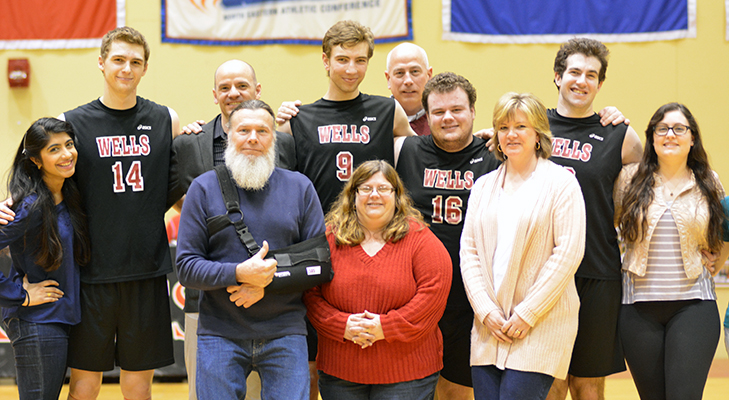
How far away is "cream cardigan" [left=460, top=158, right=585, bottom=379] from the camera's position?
2.69m

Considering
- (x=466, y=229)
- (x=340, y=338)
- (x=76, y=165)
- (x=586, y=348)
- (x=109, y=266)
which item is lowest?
(x=586, y=348)

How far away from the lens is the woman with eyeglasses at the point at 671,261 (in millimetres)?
2957

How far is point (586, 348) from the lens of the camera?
3.34 m

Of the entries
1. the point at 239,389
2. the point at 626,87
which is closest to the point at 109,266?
the point at 239,389

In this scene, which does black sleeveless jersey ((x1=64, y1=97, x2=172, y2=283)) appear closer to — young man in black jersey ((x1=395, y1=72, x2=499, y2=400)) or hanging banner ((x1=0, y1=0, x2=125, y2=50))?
young man in black jersey ((x1=395, y1=72, x2=499, y2=400))

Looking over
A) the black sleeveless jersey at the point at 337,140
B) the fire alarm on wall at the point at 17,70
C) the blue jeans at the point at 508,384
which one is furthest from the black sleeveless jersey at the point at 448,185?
the fire alarm on wall at the point at 17,70

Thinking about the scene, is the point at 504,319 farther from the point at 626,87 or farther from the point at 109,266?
the point at 626,87

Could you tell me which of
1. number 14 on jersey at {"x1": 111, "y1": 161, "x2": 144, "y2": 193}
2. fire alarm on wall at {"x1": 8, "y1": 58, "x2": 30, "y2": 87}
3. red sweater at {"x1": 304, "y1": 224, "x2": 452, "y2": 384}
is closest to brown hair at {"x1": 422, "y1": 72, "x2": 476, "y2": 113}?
red sweater at {"x1": 304, "y1": 224, "x2": 452, "y2": 384}

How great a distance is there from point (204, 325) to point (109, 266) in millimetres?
1002

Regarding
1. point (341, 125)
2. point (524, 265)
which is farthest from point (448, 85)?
point (524, 265)

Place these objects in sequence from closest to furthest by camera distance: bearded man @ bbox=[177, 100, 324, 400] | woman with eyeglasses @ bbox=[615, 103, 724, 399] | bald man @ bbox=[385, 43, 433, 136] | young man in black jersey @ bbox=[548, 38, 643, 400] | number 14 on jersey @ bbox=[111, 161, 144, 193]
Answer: bearded man @ bbox=[177, 100, 324, 400]
woman with eyeglasses @ bbox=[615, 103, 724, 399]
young man in black jersey @ bbox=[548, 38, 643, 400]
number 14 on jersey @ bbox=[111, 161, 144, 193]
bald man @ bbox=[385, 43, 433, 136]

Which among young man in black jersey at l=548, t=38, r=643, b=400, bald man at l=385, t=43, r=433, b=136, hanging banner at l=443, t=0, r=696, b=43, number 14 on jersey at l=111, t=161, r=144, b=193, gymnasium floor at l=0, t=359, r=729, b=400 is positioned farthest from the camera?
hanging banner at l=443, t=0, r=696, b=43

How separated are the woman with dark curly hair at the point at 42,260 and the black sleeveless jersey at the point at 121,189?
0.10 meters

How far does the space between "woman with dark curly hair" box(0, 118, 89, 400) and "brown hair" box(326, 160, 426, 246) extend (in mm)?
1494
